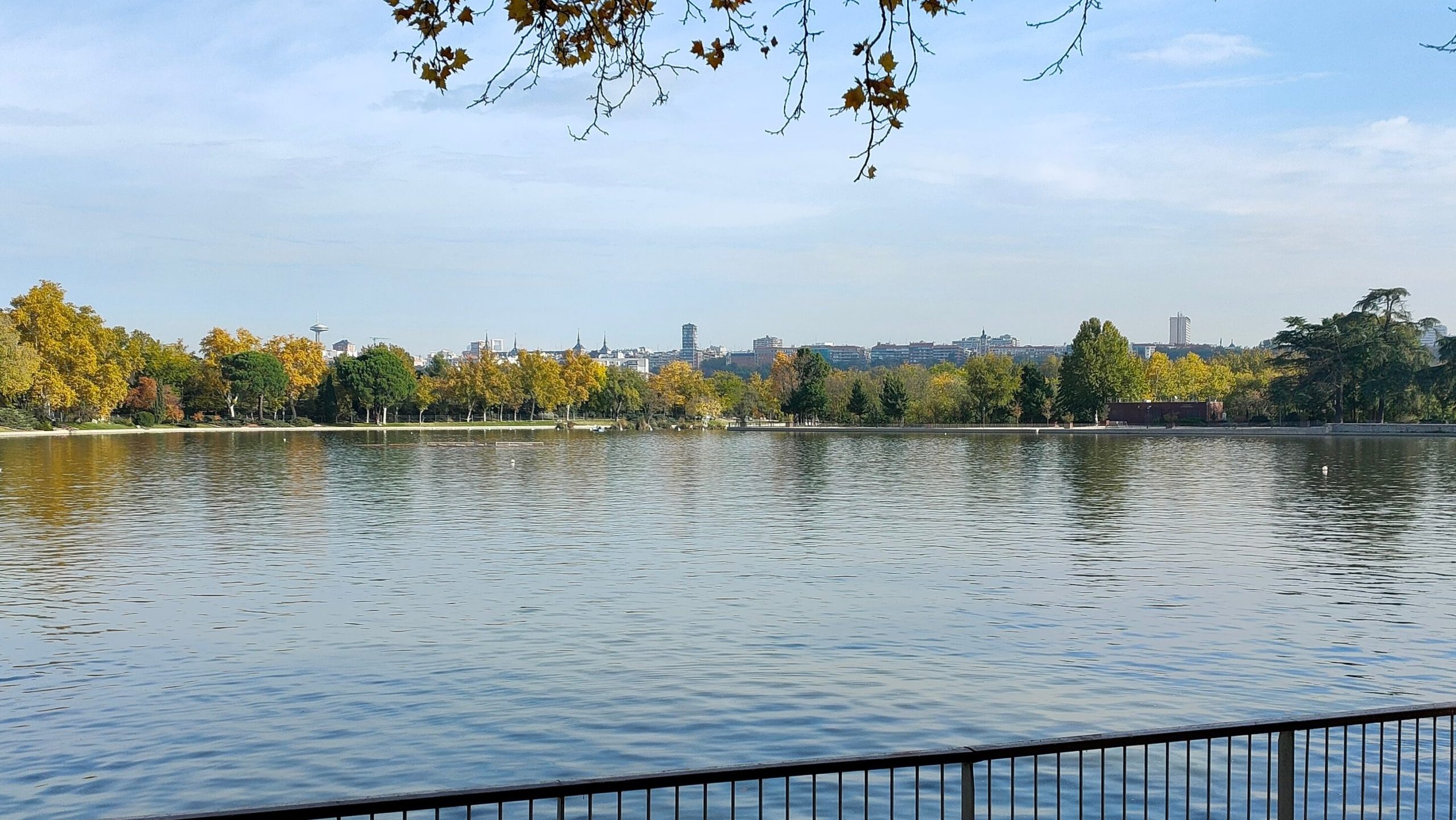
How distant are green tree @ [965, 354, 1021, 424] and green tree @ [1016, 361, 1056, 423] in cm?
137

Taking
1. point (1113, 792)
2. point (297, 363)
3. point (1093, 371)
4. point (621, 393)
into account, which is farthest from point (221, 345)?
point (1113, 792)

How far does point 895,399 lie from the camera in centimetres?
12862

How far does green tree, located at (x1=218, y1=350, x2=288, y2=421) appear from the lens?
124 meters

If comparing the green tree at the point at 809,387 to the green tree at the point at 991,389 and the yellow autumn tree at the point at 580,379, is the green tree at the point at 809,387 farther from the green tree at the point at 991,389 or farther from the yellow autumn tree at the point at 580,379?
the yellow autumn tree at the point at 580,379

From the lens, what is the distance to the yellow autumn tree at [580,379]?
531 ft

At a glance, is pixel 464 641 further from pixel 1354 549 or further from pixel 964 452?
pixel 964 452

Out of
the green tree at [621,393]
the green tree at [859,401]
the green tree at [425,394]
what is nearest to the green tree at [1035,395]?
the green tree at [859,401]

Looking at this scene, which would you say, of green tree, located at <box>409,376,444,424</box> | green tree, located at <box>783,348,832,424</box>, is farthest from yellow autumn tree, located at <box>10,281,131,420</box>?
green tree, located at <box>783,348,832,424</box>

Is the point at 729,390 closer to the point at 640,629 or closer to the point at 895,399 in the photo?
the point at 895,399

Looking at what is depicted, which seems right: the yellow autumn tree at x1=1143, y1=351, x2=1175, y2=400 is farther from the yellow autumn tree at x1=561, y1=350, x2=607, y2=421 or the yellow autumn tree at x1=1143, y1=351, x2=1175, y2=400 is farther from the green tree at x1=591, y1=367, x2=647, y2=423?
the yellow autumn tree at x1=561, y1=350, x2=607, y2=421

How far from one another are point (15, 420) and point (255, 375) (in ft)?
93.5

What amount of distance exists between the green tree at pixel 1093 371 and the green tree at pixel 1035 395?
1350mm

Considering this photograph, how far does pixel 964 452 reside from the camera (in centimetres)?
7669

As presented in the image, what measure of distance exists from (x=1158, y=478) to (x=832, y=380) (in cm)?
9094
